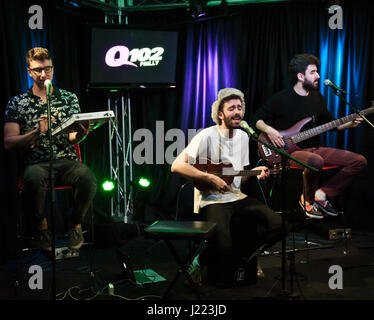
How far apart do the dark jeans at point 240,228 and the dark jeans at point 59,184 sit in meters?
1.09

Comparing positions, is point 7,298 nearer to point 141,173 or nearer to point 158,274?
point 158,274

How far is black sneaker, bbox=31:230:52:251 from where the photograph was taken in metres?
3.66

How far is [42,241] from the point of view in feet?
12.1

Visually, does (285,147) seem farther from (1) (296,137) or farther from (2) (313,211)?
(2) (313,211)

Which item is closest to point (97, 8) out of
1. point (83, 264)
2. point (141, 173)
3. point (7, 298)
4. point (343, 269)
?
point (141, 173)

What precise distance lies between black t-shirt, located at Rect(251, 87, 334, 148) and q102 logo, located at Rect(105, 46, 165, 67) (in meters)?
1.52

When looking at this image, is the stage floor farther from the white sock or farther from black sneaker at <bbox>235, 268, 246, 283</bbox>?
the white sock

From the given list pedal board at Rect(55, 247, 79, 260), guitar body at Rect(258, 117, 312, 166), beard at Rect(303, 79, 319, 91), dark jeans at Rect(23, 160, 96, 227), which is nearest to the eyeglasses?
dark jeans at Rect(23, 160, 96, 227)

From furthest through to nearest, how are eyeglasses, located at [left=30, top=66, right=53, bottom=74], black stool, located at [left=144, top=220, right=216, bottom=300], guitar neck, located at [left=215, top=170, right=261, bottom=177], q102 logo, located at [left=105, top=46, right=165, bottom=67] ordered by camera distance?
q102 logo, located at [left=105, top=46, right=165, bottom=67], eyeglasses, located at [left=30, top=66, right=53, bottom=74], guitar neck, located at [left=215, top=170, right=261, bottom=177], black stool, located at [left=144, top=220, right=216, bottom=300]

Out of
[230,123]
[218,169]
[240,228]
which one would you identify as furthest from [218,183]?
[230,123]

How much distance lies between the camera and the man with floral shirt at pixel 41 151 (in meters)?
3.66

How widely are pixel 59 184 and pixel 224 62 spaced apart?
10.1 ft

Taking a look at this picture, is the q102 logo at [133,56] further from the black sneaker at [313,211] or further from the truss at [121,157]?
the black sneaker at [313,211]

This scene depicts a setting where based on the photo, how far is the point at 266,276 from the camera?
12.0 feet
